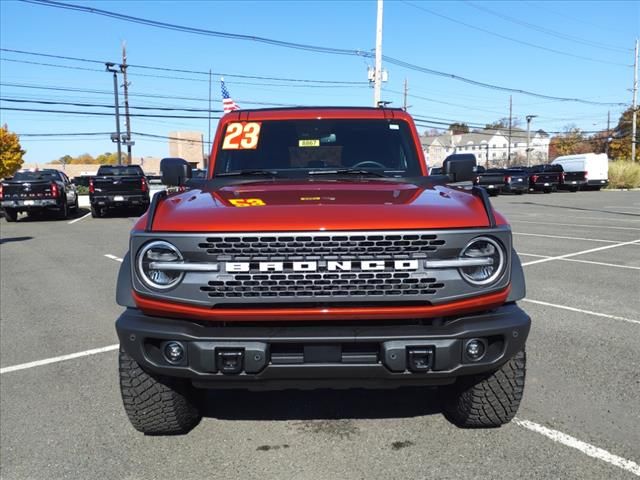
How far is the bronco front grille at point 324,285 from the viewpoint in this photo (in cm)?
260

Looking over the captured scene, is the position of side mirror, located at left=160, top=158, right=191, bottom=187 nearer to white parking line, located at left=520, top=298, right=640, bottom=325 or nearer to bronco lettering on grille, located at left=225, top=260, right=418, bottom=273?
bronco lettering on grille, located at left=225, top=260, right=418, bottom=273

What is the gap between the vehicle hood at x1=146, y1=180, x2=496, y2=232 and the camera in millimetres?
2621

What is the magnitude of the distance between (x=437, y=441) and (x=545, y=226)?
43.2 feet

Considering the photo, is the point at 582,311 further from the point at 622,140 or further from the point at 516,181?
the point at 622,140

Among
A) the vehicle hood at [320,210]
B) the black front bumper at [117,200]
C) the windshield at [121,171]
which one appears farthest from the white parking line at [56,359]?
the windshield at [121,171]

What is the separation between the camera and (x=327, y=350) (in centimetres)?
260

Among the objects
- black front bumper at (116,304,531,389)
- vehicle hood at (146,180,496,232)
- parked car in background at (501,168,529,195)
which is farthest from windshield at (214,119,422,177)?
parked car in background at (501,168,529,195)

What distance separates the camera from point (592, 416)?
3.49 metres

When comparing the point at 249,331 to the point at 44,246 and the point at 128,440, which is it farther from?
the point at 44,246

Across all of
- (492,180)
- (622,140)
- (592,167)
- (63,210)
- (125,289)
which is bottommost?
(63,210)

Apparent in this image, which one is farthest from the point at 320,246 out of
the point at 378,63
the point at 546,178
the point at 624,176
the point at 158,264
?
the point at 624,176

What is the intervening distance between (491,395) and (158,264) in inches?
74.3

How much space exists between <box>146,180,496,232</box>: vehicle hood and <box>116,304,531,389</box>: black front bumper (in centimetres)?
47

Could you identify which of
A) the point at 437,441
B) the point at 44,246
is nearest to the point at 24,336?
the point at 437,441
